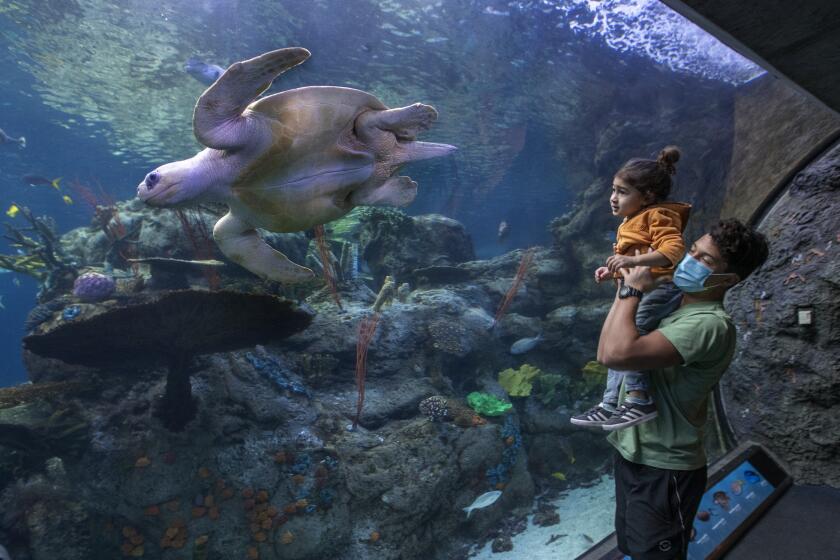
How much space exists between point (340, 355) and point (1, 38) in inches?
614

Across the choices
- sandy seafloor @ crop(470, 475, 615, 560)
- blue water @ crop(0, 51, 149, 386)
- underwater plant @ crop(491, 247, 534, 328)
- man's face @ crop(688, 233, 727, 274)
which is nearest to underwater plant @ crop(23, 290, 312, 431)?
man's face @ crop(688, 233, 727, 274)

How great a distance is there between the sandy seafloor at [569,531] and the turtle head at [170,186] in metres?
4.99

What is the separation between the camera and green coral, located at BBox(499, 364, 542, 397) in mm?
7000

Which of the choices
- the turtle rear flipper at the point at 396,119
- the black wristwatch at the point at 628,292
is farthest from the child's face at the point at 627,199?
the turtle rear flipper at the point at 396,119

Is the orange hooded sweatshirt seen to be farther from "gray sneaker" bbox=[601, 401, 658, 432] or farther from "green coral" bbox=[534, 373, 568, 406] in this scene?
"green coral" bbox=[534, 373, 568, 406]

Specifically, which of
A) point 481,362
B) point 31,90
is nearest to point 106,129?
point 31,90

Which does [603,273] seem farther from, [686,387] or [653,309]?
[686,387]

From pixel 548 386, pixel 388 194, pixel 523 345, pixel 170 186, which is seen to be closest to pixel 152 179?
pixel 170 186

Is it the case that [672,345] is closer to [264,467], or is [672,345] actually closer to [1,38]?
[264,467]

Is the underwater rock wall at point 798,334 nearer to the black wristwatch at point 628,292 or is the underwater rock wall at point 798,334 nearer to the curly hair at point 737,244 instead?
the curly hair at point 737,244

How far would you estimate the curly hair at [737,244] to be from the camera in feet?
5.11

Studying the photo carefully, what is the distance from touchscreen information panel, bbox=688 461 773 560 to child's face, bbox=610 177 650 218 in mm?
2305

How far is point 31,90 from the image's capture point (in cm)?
1483

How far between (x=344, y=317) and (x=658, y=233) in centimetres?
506
